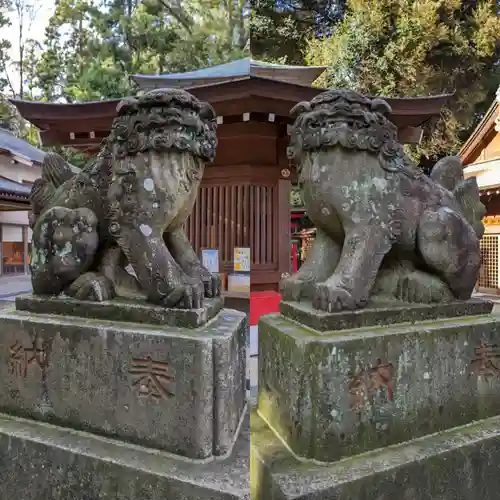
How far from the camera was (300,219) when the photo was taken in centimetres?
1158

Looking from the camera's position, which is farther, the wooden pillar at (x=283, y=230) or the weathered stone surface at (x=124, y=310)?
the wooden pillar at (x=283, y=230)

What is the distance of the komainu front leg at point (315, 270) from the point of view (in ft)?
5.40

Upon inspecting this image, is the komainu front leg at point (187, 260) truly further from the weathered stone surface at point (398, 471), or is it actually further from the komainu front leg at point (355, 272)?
the weathered stone surface at point (398, 471)

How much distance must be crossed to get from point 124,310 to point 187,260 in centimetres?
36

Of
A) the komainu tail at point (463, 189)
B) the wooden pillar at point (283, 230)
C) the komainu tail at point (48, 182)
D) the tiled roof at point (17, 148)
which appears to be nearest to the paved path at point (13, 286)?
the tiled roof at point (17, 148)

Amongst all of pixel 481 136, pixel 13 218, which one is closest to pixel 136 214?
pixel 481 136

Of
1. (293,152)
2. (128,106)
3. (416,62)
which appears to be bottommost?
(293,152)

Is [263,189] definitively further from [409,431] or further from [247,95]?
[409,431]

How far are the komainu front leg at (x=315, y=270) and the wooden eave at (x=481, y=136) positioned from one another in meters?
5.66

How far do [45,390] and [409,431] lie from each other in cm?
150

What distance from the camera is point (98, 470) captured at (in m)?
1.38

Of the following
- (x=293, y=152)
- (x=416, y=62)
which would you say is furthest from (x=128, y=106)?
(x=416, y=62)

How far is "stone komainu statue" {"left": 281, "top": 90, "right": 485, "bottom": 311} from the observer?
1.48 metres

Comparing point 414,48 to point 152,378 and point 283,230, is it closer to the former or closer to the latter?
point 283,230
